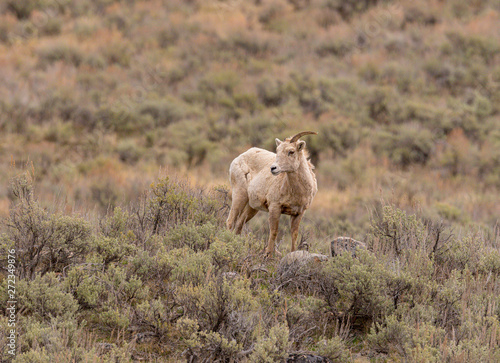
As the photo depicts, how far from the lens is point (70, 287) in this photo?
16.8 feet

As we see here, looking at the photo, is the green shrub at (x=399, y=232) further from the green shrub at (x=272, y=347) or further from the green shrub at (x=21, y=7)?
the green shrub at (x=21, y=7)

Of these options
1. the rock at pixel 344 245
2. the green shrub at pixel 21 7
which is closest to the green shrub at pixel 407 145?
the rock at pixel 344 245

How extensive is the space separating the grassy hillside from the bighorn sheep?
0.46m

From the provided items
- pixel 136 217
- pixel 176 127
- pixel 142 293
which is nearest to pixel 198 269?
pixel 142 293

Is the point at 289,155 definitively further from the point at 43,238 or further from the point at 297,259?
the point at 43,238

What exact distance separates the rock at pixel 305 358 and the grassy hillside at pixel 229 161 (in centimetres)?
9

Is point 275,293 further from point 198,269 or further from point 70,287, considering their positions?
point 70,287

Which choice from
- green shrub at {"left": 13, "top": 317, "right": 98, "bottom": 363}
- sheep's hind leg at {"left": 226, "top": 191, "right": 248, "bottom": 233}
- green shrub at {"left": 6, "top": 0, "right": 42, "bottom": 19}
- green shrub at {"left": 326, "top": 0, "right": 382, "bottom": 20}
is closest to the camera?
green shrub at {"left": 13, "top": 317, "right": 98, "bottom": 363}

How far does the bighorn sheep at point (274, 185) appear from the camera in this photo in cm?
607

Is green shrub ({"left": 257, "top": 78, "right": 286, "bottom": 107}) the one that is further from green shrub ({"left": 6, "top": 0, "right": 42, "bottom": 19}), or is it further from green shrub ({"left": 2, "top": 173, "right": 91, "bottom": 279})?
green shrub ({"left": 2, "top": 173, "right": 91, "bottom": 279})

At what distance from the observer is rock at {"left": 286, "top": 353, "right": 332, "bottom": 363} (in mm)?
4480

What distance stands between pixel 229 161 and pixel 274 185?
10490 millimetres

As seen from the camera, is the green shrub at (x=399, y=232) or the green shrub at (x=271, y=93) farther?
the green shrub at (x=271, y=93)

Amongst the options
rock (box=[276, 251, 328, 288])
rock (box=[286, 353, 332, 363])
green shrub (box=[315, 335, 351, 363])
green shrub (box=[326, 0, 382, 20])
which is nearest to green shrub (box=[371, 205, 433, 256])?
rock (box=[276, 251, 328, 288])
